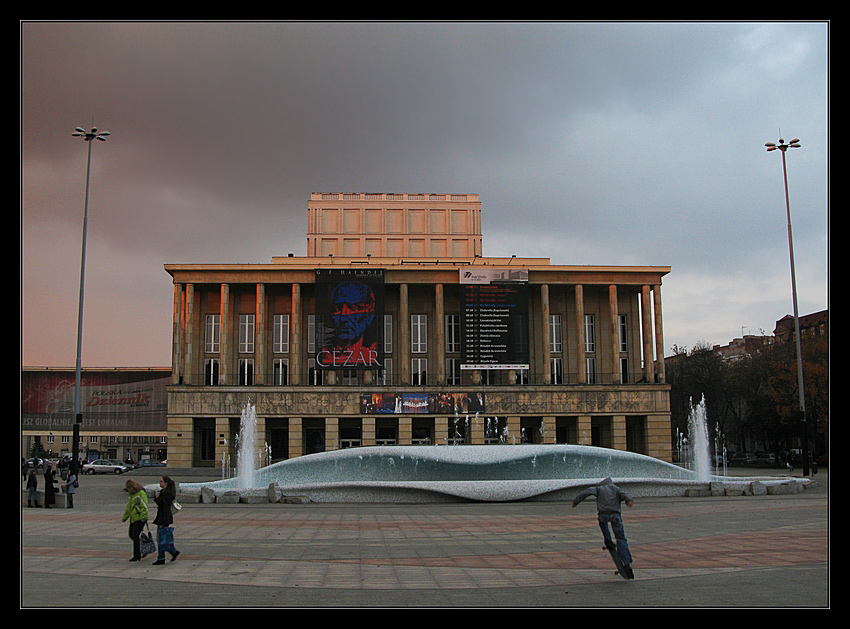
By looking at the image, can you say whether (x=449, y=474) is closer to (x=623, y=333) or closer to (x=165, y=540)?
(x=165, y=540)

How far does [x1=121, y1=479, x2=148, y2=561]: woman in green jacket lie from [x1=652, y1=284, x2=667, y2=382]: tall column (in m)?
56.1

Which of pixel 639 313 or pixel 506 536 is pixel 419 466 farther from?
pixel 639 313

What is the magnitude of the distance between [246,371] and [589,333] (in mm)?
28672

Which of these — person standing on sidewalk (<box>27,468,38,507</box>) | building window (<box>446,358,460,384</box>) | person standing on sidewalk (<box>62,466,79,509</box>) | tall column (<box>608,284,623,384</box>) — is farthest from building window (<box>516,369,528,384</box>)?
person standing on sidewalk (<box>27,468,38,507</box>)

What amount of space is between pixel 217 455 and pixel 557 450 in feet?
124

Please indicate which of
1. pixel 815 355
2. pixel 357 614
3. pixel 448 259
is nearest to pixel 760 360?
pixel 815 355

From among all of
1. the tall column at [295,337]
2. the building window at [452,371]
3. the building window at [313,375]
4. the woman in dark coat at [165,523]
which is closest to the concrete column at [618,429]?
the building window at [452,371]

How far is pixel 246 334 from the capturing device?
214 ft

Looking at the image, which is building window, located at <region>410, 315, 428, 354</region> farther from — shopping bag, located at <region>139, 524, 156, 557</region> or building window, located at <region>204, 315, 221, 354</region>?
shopping bag, located at <region>139, 524, 156, 557</region>

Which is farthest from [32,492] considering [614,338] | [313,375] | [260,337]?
[614,338]

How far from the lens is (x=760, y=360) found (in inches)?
2643

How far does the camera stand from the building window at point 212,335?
6506 centimetres

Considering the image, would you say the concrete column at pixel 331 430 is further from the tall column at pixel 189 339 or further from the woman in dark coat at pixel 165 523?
the woman in dark coat at pixel 165 523

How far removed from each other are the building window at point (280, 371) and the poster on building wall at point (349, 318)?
645 centimetres
